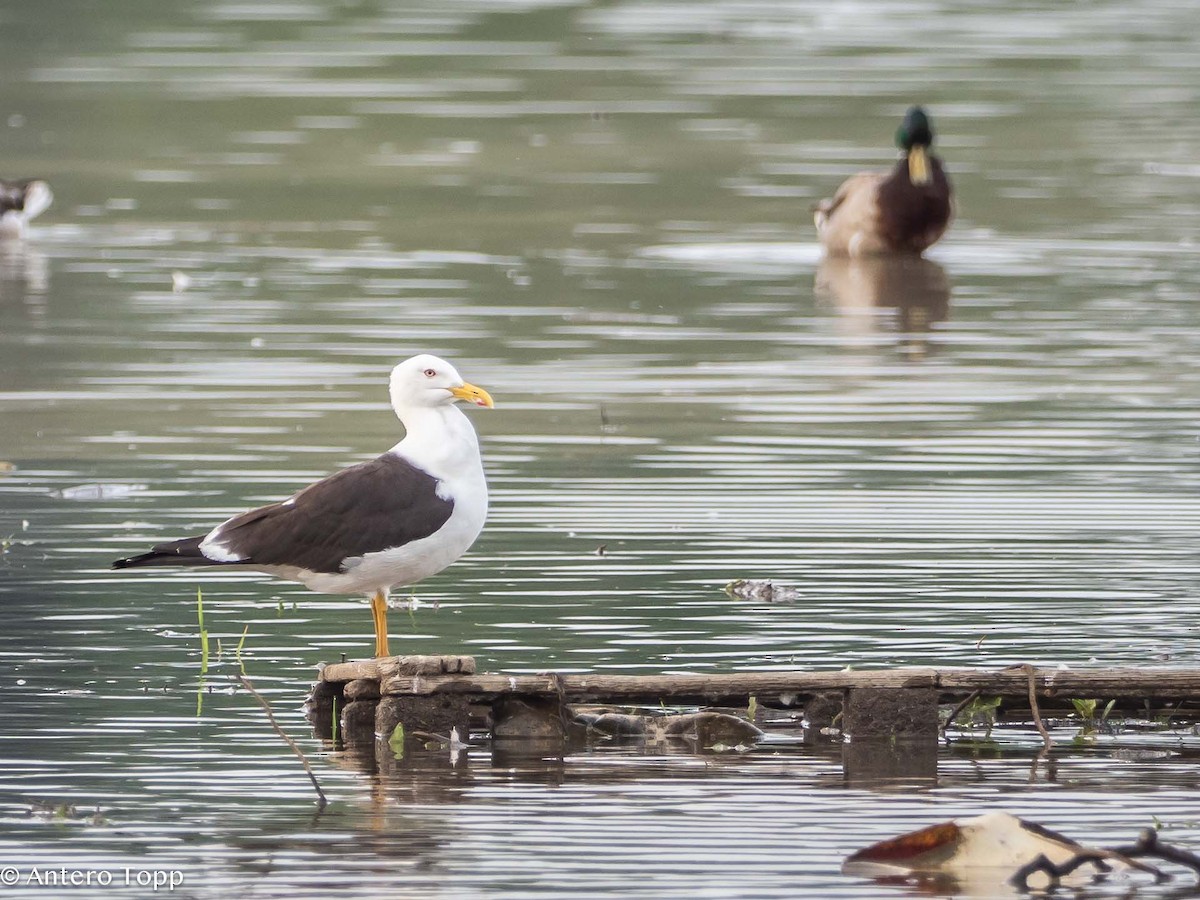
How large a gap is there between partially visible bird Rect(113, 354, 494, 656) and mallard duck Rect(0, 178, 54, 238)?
15373mm

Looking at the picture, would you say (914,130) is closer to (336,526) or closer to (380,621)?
(380,621)

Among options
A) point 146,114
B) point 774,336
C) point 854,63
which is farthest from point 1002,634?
point 854,63

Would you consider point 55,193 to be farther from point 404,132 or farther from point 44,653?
point 44,653

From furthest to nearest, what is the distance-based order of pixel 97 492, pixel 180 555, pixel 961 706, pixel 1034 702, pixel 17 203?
pixel 17 203 → pixel 97 492 → pixel 180 555 → pixel 961 706 → pixel 1034 702

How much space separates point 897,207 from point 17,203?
798 cm

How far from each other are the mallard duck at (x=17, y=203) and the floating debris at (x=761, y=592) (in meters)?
14.2

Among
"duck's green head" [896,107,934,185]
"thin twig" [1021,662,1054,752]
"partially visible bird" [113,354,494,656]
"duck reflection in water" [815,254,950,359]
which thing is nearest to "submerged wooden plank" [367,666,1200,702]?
"thin twig" [1021,662,1054,752]

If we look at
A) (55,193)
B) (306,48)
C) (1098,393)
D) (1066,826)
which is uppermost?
(306,48)

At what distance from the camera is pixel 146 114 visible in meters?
35.3

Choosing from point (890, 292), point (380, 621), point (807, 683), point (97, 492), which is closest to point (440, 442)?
point (380, 621)

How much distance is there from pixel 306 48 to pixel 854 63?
902 cm

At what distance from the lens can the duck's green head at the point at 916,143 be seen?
2395 cm

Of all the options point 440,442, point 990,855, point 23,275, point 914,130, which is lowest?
point 990,855

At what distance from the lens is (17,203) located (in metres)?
25.3
